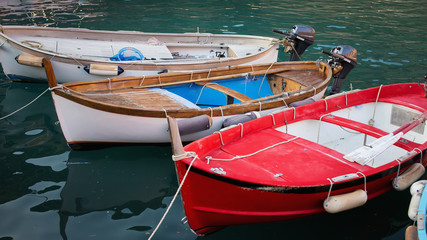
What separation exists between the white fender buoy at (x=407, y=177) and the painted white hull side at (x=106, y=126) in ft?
10.3

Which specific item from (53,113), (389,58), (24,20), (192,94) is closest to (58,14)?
(24,20)

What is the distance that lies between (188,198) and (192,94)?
4078mm

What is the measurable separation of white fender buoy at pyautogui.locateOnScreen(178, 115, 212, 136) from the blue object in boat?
3964 mm

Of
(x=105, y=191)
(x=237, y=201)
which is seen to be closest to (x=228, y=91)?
(x=105, y=191)

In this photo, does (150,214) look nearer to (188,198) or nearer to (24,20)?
(188,198)

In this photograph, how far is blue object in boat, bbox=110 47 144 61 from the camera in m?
9.98

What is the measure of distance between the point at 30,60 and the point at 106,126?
4.04m

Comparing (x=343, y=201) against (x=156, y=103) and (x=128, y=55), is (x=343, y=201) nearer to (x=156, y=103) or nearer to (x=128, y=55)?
(x=156, y=103)

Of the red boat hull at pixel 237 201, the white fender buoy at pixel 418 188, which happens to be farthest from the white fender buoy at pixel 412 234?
the red boat hull at pixel 237 201

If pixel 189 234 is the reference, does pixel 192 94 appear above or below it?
above

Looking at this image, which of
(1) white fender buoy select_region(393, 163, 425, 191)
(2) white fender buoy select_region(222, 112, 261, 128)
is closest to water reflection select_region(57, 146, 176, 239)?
(2) white fender buoy select_region(222, 112, 261, 128)

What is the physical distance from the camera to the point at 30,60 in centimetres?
946

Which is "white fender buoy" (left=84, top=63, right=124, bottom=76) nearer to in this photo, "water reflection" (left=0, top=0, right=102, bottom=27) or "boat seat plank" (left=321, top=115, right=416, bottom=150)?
"boat seat plank" (left=321, top=115, right=416, bottom=150)

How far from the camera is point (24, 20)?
17.0 meters
